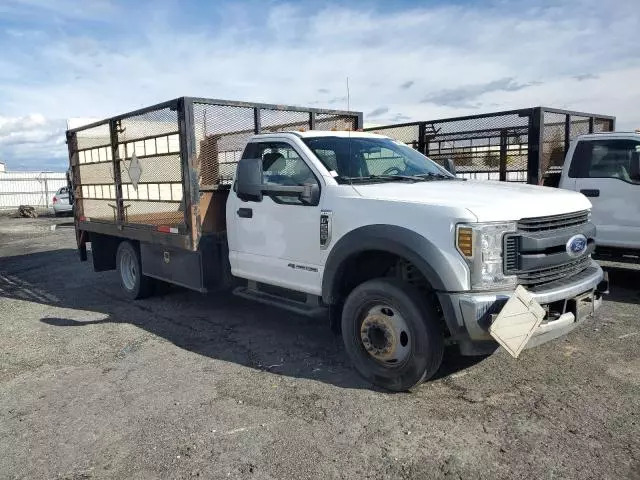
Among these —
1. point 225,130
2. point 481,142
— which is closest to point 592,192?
point 481,142

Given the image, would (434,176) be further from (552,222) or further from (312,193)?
(552,222)

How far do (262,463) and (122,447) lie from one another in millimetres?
952

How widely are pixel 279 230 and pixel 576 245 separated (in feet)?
8.25

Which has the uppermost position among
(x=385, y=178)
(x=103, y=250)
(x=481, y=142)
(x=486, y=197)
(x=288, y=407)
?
(x=481, y=142)

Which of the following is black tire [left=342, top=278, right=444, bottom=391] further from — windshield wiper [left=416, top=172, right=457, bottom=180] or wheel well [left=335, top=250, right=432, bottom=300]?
windshield wiper [left=416, top=172, right=457, bottom=180]

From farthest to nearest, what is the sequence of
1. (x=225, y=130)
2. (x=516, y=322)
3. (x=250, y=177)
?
(x=225, y=130) < (x=250, y=177) < (x=516, y=322)

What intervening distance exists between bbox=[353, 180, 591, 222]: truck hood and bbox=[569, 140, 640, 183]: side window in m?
2.98

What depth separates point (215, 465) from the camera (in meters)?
3.23

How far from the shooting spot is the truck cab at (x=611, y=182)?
6898 mm

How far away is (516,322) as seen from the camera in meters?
3.64

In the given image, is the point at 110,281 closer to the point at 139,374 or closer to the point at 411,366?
the point at 139,374

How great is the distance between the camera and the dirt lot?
322cm

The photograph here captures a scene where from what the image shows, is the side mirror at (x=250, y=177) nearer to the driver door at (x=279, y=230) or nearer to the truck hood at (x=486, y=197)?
the driver door at (x=279, y=230)

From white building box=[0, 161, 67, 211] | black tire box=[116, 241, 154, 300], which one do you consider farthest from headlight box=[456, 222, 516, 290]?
white building box=[0, 161, 67, 211]
